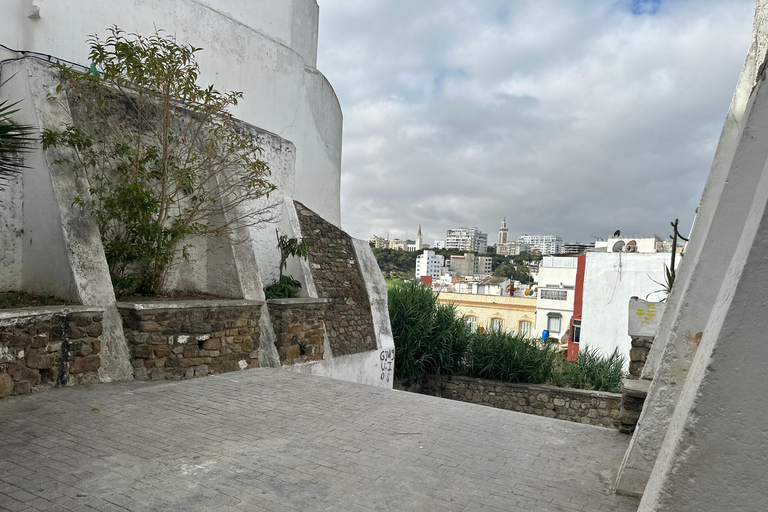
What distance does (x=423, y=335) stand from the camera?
45.3ft

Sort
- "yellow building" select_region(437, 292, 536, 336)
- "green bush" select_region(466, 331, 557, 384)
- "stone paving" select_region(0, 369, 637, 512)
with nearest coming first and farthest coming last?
"stone paving" select_region(0, 369, 637, 512)
"green bush" select_region(466, 331, 557, 384)
"yellow building" select_region(437, 292, 536, 336)

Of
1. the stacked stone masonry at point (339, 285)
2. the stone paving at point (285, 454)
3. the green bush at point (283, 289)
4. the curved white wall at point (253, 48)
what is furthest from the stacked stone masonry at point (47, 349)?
the stacked stone masonry at point (339, 285)

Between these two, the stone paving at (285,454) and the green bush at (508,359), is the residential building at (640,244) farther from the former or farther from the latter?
the stone paving at (285,454)

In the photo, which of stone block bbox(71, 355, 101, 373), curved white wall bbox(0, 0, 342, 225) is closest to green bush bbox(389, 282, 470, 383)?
curved white wall bbox(0, 0, 342, 225)

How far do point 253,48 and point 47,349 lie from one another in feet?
23.1

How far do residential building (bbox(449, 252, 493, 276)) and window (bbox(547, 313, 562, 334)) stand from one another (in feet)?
99.2

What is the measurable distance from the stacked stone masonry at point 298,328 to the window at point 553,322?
870 inches

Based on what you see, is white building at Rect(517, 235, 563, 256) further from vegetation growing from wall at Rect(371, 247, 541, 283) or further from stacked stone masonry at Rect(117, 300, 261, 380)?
stacked stone masonry at Rect(117, 300, 261, 380)

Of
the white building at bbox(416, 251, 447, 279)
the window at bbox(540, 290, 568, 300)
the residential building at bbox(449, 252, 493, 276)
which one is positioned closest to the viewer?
the window at bbox(540, 290, 568, 300)

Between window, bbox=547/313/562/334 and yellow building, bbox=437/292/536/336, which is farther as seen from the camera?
yellow building, bbox=437/292/536/336

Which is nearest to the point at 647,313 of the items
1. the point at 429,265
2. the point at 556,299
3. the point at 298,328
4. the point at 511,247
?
the point at 298,328

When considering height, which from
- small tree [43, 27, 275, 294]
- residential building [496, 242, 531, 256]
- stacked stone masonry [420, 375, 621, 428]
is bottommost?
stacked stone masonry [420, 375, 621, 428]

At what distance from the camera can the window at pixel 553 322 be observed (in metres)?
28.7

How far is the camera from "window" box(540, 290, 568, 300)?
28781 millimetres
